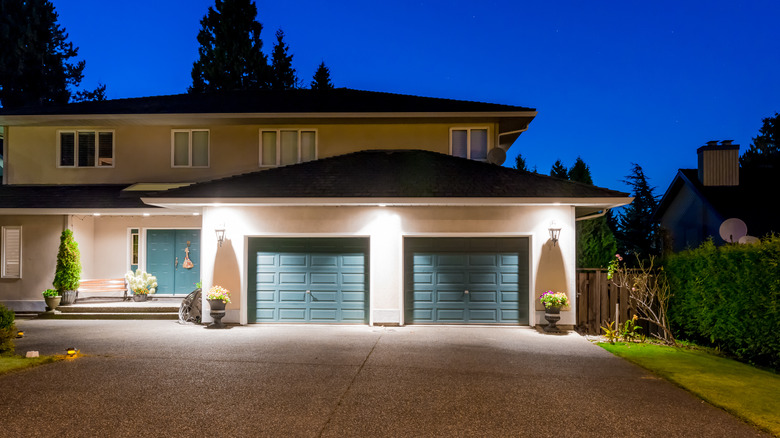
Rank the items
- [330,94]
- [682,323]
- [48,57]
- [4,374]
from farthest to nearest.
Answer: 1. [48,57]
2. [330,94]
3. [682,323]
4. [4,374]

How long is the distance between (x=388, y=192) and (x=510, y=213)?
3.00m

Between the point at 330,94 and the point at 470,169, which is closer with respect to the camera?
the point at 470,169

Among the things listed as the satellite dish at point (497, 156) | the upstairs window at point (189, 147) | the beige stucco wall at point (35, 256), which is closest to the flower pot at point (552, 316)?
the satellite dish at point (497, 156)

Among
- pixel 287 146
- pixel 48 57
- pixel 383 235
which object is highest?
pixel 48 57

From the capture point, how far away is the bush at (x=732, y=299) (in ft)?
27.6

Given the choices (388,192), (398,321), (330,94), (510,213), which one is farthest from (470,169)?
(330,94)

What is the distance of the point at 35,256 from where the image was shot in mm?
15102

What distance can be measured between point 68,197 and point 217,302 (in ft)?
22.1

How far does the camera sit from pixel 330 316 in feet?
42.2

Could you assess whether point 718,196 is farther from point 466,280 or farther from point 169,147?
point 169,147

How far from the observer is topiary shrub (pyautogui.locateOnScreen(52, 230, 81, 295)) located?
14531 mm

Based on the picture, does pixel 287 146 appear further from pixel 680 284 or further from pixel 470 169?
pixel 680 284

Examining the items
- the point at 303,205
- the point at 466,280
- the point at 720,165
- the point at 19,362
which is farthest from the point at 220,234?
the point at 720,165

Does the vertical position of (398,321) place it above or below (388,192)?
below
